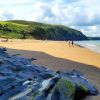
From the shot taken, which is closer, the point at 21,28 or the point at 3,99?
the point at 3,99

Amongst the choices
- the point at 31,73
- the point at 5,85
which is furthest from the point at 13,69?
the point at 5,85

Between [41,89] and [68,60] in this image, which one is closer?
[41,89]

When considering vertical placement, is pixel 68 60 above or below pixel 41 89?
below

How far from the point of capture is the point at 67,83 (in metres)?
8.35

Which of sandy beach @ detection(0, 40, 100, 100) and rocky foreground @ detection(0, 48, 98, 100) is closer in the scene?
rocky foreground @ detection(0, 48, 98, 100)

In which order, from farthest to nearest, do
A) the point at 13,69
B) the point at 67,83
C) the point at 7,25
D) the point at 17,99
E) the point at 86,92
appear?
the point at 7,25 → the point at 13,69 → the point at 86,92 → the point at 67,83 → the point at 17,99

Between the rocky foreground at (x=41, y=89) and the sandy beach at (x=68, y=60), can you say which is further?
the sandy beach at (x=68, y=60)

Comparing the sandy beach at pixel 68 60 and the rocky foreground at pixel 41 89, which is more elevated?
the rocky foreground at pixel 41 89

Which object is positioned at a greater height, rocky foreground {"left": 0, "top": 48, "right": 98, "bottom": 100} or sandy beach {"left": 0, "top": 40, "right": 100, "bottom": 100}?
rocky foreground {"left": 0, "top": 48, "right": 98, "bottom": 100}

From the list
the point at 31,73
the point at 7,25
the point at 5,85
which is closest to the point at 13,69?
the point at 31,73

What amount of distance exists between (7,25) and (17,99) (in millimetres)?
137436

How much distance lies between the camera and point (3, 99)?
8.01 meters

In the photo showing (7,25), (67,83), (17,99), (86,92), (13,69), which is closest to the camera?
(17,99)

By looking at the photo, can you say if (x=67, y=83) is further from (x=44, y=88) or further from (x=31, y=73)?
(x=31, y=73)
